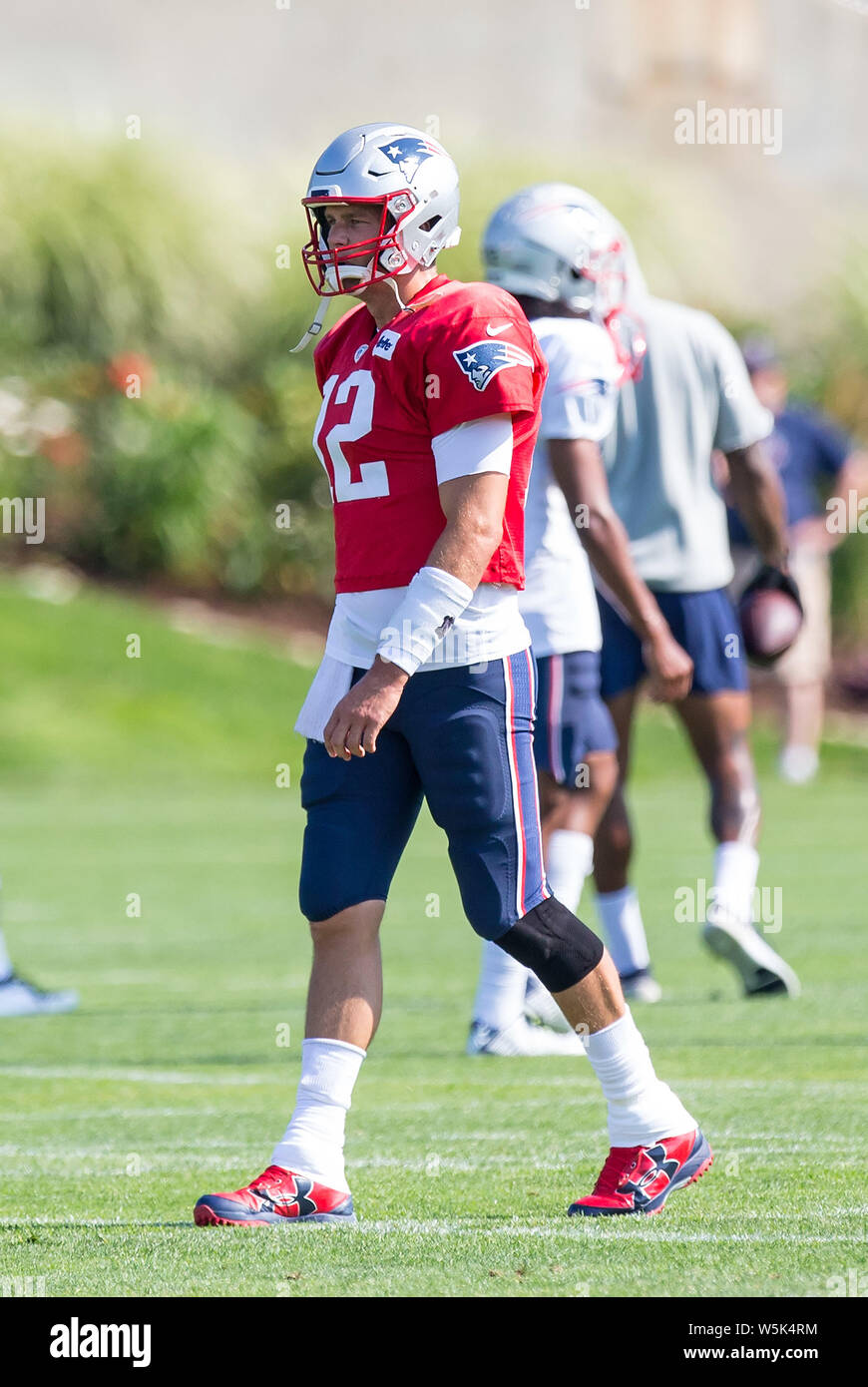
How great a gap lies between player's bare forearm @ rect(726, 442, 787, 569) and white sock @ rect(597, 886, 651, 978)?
1.23m

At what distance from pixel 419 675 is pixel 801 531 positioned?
1185 centimetres

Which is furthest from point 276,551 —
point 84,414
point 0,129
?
point 0,129

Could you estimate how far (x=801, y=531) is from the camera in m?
15.7

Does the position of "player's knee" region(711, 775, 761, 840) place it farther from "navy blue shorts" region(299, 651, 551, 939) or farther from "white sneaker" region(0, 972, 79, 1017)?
"navy blue shorts" region(299, 651, 551, 939)

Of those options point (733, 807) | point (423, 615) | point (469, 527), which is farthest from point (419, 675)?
point (733, 807)

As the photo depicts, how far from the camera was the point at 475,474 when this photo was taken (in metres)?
4.04

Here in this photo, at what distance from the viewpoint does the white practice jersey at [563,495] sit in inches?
229

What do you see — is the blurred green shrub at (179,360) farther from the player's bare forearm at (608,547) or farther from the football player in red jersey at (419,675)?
the football player in red jersey at (419,675)

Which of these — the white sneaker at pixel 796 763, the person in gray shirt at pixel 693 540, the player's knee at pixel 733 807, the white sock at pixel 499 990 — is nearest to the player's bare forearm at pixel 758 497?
the person in gray shirt at pixel 693 540

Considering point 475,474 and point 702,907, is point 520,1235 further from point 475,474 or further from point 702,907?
point 702,907

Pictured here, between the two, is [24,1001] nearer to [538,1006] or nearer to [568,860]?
[538,1006]

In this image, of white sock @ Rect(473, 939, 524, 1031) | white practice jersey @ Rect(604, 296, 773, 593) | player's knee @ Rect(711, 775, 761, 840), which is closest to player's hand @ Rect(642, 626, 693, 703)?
white sock @ Rect(473, 939, 524, 1031)

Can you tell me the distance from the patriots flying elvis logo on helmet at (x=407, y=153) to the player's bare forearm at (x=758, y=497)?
9.79 feet

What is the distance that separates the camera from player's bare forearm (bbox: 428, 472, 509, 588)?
13.2 feet
